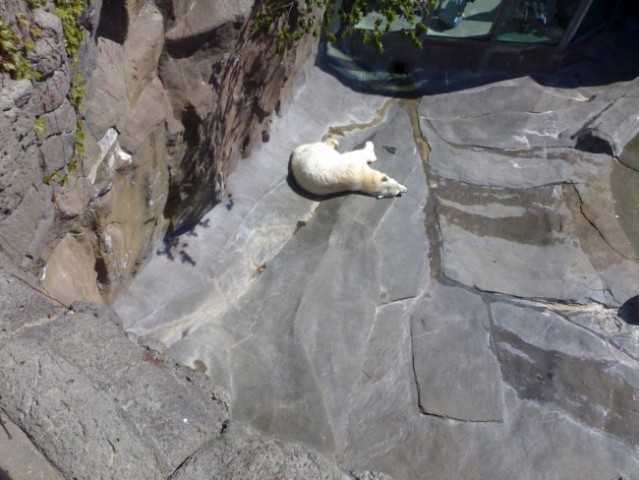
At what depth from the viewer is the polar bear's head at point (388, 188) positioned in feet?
20.1

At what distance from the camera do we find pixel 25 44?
8.83ft

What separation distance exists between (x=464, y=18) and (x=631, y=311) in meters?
4.78

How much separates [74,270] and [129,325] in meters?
1.19

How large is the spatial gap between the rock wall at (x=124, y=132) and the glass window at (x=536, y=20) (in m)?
3.64

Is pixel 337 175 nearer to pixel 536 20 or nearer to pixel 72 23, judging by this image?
pixel 72 23

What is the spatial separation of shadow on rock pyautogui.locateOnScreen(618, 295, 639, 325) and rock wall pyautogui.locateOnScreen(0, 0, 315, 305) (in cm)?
430

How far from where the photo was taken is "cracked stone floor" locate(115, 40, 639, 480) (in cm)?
447

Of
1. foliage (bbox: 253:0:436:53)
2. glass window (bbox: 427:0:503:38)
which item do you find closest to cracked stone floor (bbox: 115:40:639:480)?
glass window (bbox: 427:0:503:38)

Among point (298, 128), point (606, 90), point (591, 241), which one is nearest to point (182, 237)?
point (298, 128)

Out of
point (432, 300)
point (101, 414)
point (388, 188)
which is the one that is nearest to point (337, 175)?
point (388, 188)

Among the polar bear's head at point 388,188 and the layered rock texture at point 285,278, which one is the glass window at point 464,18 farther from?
the polar bear's head at point 388,188

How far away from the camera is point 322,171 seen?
6137mm

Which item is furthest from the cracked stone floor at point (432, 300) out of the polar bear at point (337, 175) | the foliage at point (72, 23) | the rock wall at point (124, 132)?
the foliage at point (72, 23)

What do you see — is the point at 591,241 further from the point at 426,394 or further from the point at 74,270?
the point at 74,270
